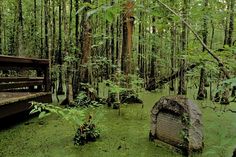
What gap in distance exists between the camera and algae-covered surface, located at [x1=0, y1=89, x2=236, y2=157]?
409 centimetres

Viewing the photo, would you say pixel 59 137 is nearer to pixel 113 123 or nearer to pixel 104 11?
pixel 113 123

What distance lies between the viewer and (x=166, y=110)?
14.6 ft

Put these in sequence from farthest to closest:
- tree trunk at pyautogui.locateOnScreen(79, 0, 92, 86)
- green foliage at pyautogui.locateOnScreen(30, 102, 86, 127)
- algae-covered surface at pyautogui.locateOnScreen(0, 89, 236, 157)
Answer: tree trunk at pyautogui.locateOnScreen(79, 0, 92, 86) → algae-covered surface at pyautogui.locateOnScreen(0, 89, 236, 157) → green foliage at pyautogui.locateOnScreen(30, 102, 86, 127)

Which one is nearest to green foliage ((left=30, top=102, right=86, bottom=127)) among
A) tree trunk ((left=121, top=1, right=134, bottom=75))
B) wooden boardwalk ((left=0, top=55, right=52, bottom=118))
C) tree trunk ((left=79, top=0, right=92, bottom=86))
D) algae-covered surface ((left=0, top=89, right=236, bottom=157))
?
algae-covered surface ((left=0, top=89, right=236, bottom=157))

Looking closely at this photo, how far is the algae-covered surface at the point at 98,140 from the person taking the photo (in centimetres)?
409

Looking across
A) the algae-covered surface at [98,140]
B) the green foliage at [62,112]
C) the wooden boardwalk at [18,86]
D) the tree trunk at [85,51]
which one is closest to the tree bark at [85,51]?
the tree trunk at [85,51]

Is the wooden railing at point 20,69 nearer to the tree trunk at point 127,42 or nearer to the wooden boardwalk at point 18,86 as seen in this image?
the wooden boardwalk at point 18,86

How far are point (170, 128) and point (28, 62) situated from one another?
3.70 m

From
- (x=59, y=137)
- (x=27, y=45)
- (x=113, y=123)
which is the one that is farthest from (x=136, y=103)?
(x=27, y=45)

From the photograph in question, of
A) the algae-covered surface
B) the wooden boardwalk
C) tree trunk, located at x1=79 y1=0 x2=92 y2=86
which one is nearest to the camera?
the algae-covered surface

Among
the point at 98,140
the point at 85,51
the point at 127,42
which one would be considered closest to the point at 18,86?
the point at 85,51

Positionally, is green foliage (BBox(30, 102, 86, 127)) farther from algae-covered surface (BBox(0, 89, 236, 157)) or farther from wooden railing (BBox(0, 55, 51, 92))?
wooden railing (BBox(0, 55, 51, 92))

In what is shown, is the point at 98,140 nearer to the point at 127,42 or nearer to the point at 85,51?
the point at 85,51

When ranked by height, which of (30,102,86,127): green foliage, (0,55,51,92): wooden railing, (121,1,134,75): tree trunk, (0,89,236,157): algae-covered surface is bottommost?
(0,89,236,157): algae-covered surface
